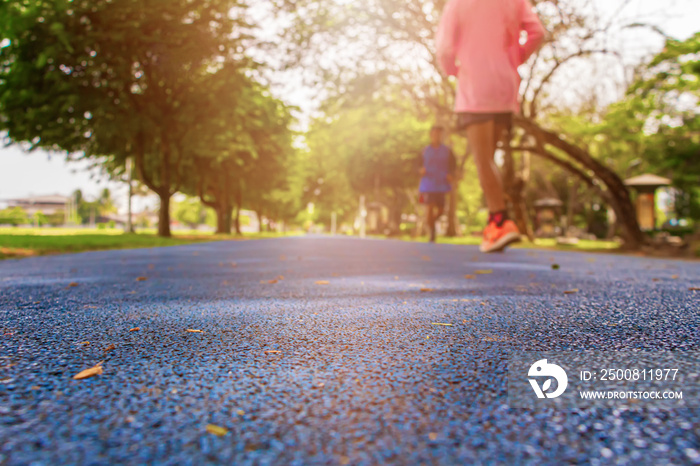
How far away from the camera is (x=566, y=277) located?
15.6 ft

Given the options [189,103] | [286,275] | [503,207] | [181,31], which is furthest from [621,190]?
[189,103]

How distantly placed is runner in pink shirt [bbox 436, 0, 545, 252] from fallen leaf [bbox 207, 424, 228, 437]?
4.75 m

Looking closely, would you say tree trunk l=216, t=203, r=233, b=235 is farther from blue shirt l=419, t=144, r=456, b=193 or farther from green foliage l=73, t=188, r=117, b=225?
green foliage l=73, t=188, r=117, b=225

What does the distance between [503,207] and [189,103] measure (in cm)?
1411

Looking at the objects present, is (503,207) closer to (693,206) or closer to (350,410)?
(350,410)

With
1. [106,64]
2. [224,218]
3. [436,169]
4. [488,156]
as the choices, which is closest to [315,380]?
[488,156]

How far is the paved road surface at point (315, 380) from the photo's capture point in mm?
992

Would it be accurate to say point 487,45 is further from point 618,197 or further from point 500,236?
point 618,197

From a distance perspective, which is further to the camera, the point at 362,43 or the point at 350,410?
the point at 362,43

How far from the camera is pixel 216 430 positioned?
42.1 inches

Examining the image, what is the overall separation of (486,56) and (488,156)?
1038 millimetres

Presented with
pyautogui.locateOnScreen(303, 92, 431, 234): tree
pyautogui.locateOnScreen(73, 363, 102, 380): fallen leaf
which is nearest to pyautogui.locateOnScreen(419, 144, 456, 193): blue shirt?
pyautogui.locateOnScreen(73, 363, 102, 380): fallen leaf

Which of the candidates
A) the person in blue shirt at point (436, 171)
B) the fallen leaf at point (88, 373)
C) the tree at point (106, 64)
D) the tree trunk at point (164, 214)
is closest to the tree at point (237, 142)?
the tree at point (106, 64)

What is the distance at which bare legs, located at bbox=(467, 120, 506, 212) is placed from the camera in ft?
18.2
